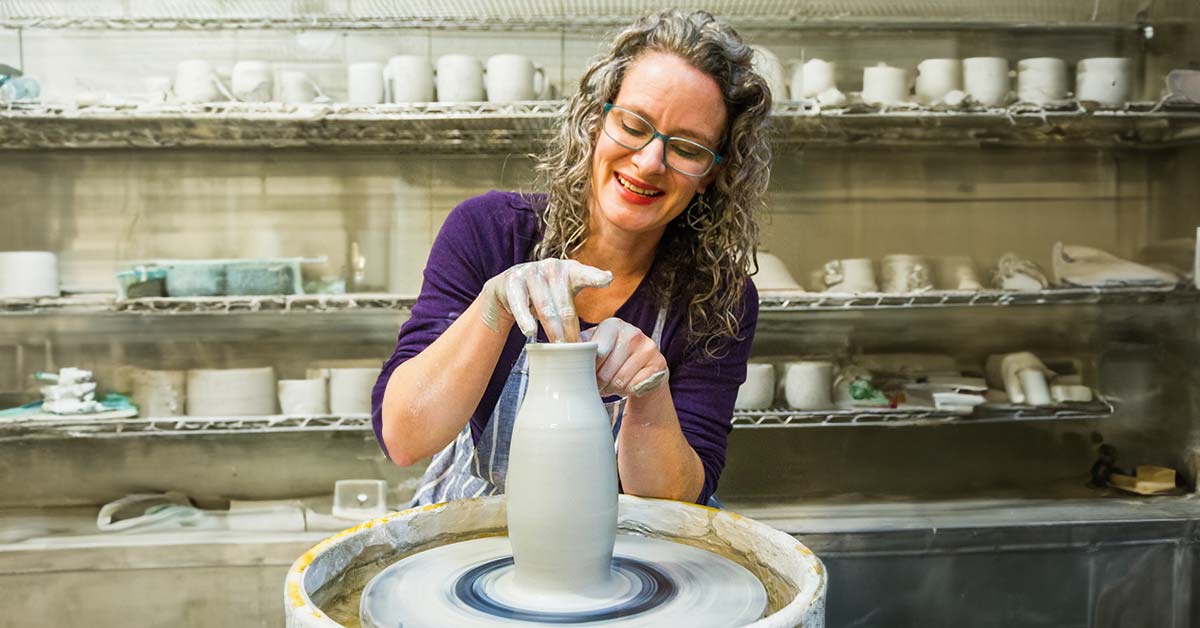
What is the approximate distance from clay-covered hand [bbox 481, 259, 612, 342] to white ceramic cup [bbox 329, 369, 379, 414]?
1543 millimetres

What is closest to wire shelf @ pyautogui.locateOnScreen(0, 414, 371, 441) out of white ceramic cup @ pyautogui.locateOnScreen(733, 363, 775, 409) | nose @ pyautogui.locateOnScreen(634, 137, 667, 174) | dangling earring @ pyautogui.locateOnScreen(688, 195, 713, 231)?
white ceramic cup @ pyautogui.locateOnScreen(733, 363, 775, 409)

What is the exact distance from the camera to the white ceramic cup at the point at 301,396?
246 cm

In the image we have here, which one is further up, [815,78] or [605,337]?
[815,78]

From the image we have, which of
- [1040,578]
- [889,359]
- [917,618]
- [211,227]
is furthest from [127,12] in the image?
[1040,578]

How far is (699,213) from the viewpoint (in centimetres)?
147

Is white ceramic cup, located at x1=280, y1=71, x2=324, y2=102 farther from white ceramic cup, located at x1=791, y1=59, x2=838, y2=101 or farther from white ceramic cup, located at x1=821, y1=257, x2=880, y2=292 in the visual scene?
white ceramic cup, located at x1=821, y1=257, x2=880, y2=292

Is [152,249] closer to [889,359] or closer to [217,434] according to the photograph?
[217,434]

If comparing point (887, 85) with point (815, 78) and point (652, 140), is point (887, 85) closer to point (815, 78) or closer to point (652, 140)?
point (815, 78)

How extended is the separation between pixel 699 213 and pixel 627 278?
0.16 metres

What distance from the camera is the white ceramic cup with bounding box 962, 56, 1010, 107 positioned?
250 centimetres

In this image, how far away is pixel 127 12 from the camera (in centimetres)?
264

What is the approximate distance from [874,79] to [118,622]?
8.34ft

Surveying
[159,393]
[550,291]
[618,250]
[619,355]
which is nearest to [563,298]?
[550,291]

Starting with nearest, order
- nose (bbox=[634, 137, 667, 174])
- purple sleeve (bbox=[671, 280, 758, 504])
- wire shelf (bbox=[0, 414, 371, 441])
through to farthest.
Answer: nose (bbox=[634, 137, 667, 174])
purple sleeve (bbox=[671, 280, 758, 504])
wire shelf (bbox=[0, 414, 371, 441])
